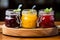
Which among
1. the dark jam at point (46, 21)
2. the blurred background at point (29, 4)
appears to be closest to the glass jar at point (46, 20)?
the dark jam at point (46, 21)

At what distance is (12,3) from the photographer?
2.24 meters

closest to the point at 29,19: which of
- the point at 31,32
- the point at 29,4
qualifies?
the point at 31,32

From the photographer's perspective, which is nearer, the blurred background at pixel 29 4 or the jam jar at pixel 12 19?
the jam jar at pixel 12 19

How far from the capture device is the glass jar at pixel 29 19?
134 cm

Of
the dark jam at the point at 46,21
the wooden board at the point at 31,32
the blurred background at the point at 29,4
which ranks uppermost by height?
the blurred background at the point at 29,4

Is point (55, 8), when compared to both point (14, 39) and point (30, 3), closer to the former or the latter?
point (30, 3)

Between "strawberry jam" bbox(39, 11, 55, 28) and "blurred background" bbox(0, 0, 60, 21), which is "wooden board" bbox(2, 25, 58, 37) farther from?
"blurred background" bbox(0, 0, 60, 21)

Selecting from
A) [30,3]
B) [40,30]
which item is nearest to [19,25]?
[40,30]

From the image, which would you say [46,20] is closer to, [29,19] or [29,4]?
[29,19]

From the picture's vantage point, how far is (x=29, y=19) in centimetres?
134

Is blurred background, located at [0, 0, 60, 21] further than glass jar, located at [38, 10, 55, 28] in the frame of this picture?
Yes

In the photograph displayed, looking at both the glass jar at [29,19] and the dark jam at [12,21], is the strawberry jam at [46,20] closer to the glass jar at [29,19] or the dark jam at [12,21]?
the glass jar at [29,19]

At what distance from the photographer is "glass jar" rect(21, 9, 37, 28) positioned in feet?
4.39

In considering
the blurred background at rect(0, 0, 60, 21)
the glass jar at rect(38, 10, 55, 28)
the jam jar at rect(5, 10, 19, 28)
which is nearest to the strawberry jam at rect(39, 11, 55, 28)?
the glass jar at rect(38, 10, 55, 28)
